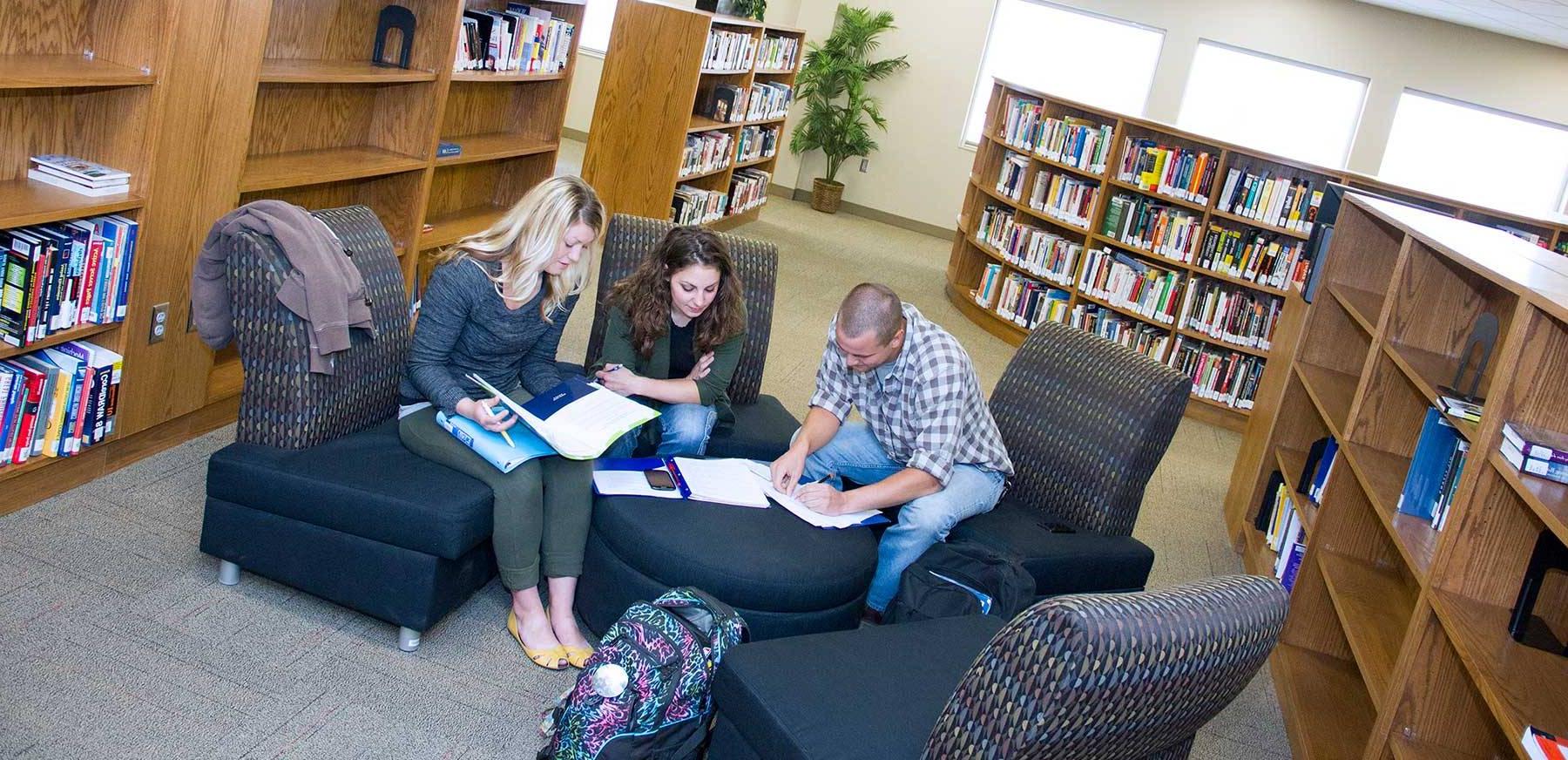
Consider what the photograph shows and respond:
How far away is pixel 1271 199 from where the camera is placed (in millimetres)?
6852

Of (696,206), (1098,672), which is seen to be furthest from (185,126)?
(696,206)

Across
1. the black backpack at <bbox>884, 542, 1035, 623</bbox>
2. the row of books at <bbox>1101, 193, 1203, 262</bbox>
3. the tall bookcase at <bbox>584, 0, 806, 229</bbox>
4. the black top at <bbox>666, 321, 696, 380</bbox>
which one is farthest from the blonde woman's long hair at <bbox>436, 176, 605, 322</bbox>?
the row of books at <bbox>1101, 193, 1203, 262</bbox>

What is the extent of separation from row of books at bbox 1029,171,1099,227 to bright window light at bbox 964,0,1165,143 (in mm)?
3440

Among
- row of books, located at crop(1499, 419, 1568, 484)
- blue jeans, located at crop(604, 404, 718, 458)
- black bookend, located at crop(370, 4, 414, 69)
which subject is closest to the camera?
row of books, located at crop(1499, 419, 1568, 484)

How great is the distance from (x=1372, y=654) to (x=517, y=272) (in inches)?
91.4

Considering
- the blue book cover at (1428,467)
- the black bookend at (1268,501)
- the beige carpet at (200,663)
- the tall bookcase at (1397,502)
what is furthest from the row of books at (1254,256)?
the blue book cover at (1428,467)

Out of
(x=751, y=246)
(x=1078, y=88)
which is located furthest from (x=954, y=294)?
(x=751, y=246)

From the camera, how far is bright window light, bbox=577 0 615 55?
12.8 m

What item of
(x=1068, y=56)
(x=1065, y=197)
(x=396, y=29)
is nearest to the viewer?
(x=396, y=29)

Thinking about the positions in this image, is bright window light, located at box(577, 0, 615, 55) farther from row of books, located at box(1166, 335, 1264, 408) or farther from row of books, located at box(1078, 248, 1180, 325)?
row of books, located at box(1166, 335, 1264, 408)

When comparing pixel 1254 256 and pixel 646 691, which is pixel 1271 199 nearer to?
pixel 1254 256

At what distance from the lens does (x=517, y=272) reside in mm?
3297

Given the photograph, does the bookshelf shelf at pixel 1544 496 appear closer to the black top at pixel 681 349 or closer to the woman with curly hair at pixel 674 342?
the woman with curly hair at pixel 674 342

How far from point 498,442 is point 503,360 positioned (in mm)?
392
